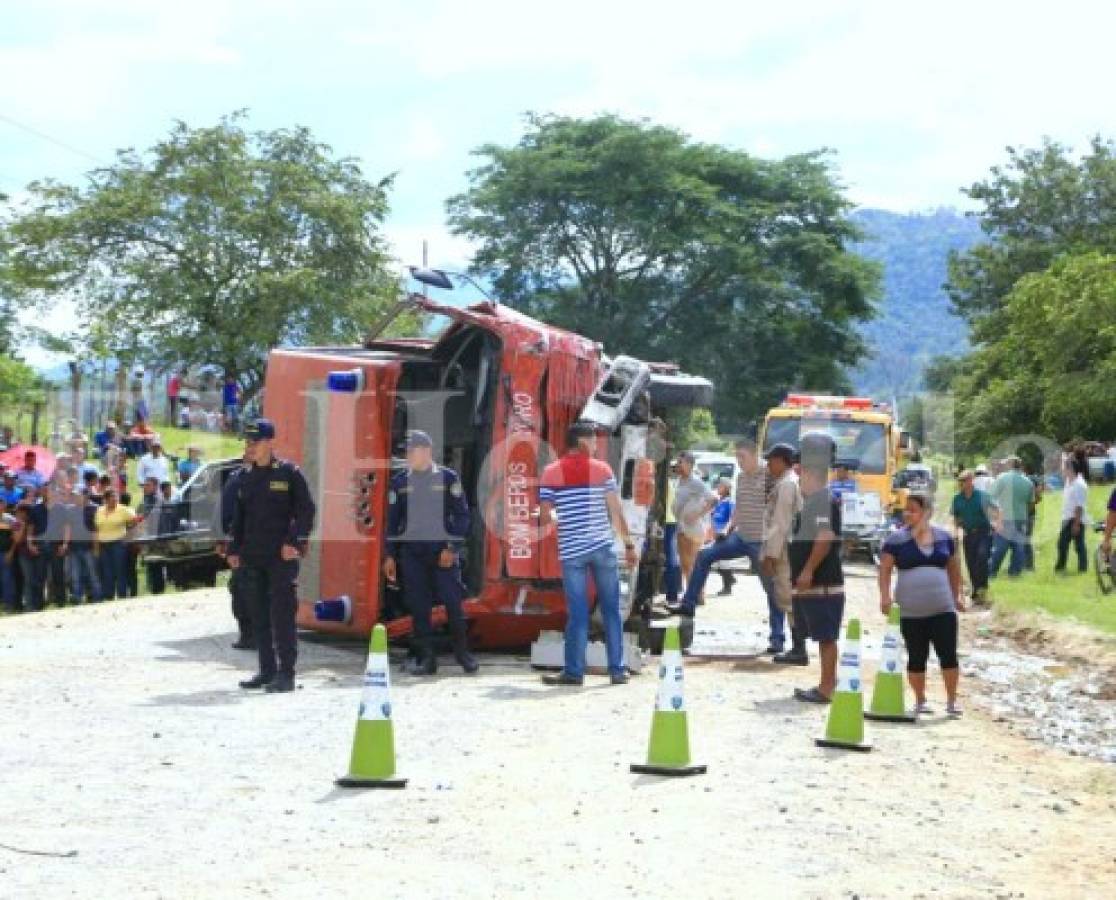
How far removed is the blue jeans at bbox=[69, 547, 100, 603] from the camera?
22531 millimetres

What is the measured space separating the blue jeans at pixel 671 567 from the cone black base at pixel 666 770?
11464 millimetres

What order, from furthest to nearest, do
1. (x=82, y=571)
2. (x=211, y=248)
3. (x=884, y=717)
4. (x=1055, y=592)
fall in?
(x=211, y=248) → (x=1055, y=592) → (x=82, y=571) → (x=884, y=717)

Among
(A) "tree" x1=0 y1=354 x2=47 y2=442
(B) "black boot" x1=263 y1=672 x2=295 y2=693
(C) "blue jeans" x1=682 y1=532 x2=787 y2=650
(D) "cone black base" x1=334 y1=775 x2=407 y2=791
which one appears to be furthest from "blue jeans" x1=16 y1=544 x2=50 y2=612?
(A) "tree" x1=0 y1=354 x2=47 y2=442

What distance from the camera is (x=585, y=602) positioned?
562 inches

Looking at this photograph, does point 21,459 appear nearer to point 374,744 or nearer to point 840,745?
point 840,745

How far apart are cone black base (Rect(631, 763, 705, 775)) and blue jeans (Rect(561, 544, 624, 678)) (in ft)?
12.1

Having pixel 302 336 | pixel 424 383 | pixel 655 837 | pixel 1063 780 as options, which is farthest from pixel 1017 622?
pixel 302 336

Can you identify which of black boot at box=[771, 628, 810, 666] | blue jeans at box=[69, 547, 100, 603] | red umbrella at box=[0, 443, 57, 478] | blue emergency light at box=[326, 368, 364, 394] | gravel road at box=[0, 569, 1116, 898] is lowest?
gravel road at box=[0, 569, 1116, 898]

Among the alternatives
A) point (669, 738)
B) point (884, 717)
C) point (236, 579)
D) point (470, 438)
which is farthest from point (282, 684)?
point (884, 717)

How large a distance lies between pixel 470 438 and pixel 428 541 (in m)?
1.75

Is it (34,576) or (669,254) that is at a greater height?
(669,254)

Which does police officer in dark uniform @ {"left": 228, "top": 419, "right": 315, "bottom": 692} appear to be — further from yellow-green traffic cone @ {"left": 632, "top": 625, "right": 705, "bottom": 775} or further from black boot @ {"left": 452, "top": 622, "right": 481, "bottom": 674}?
yellow-green traffic cone @ {"left": 632, "top": 625, "right": 705, "bottom": 775}

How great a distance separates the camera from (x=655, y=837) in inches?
350

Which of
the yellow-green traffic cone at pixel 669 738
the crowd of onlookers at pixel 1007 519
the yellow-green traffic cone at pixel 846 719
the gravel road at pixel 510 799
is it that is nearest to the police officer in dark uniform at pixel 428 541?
the gravel road at pixel 510 799
